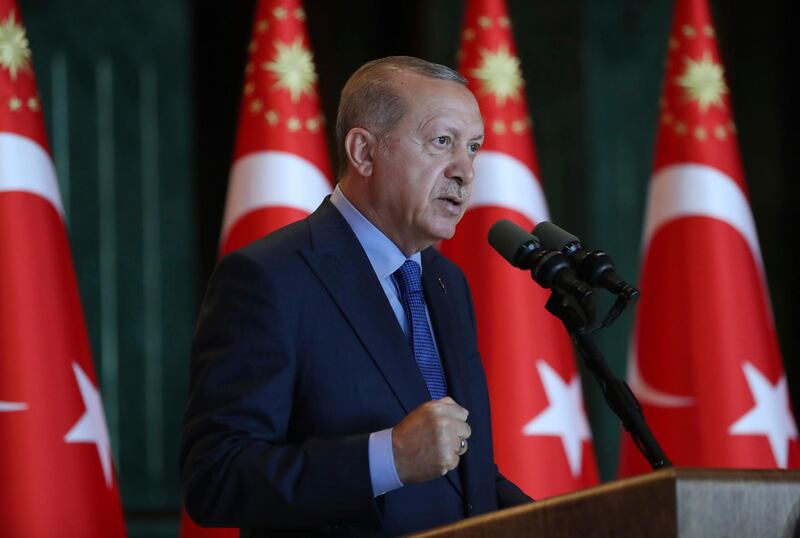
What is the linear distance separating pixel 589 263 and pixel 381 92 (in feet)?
2.19

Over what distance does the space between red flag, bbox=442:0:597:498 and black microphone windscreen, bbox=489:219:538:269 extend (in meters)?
→ 1.86

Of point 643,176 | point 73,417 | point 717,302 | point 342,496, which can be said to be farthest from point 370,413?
point 643,176

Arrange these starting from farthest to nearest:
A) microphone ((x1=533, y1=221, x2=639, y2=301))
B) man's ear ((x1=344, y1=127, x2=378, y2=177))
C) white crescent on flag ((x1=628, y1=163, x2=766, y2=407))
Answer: white crescent on flag ((x1=628, y1=163, x2=766, y2=407)) → man's ear ((x1=344, y1=127, x2=378, y2=177)) → microphone ((x1=533, y1=221, x2=639, y2=301))

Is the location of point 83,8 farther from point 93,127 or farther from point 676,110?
point 676,110

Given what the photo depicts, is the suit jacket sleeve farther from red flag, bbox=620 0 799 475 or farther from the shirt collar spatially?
red flag, bbox=620 0 799 475

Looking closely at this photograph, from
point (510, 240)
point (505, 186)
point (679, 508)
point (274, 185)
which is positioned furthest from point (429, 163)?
point (505, 186)

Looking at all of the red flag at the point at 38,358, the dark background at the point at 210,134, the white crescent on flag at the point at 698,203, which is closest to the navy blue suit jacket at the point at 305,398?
the red flag at the point at 38,358

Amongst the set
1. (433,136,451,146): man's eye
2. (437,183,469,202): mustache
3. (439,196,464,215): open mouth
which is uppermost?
(433,136,451,146): man's eye

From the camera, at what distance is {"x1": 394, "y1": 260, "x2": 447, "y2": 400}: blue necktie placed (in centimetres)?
231

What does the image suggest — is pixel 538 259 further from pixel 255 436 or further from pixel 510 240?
pixel 255 436

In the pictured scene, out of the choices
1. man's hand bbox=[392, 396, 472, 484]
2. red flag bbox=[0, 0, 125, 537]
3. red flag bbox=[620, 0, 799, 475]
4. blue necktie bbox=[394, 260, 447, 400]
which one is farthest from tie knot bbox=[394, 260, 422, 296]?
red flag bbox=[620, 0, 799, 475]

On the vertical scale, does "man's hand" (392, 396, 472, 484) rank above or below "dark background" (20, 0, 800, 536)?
below

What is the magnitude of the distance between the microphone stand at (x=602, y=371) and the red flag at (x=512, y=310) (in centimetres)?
194

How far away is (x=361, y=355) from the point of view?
2172 millimetres
